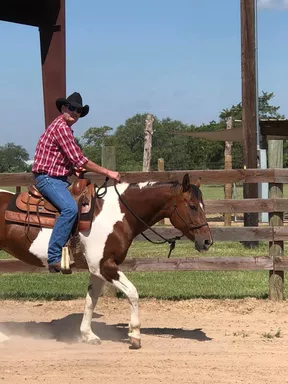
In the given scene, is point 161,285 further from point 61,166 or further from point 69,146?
point 69,146

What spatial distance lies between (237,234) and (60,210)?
121 inches

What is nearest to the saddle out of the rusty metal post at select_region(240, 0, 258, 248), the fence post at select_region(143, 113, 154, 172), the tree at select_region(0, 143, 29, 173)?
the rusty metal post at select_region(240, 0, 258, 248)

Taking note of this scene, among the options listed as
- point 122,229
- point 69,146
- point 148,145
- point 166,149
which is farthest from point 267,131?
point 166,149

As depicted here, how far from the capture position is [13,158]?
49.8 m

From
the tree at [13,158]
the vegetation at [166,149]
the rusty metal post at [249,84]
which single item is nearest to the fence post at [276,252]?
the rusty metal post at [249,84]

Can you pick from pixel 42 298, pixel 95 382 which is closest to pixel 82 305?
pixel 42 298

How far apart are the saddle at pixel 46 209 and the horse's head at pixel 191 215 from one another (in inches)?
36.3

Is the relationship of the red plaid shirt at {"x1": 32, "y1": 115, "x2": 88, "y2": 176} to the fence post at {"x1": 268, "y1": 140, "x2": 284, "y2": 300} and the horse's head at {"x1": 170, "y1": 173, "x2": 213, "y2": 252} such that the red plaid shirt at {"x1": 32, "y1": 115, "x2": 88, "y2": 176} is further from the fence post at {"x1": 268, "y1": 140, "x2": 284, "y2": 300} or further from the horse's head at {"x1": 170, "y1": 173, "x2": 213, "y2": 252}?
the fence post at {"x1": 268, "y1": 140, "x2": 284, "y2": 300}

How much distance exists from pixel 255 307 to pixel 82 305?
7.78 feet

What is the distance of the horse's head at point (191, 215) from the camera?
5.91 metres

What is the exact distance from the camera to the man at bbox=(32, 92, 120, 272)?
5969mm

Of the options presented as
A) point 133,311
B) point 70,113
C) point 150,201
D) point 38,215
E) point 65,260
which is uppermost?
point 70,113

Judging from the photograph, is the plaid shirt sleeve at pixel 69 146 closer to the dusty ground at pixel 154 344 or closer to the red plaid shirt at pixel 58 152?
the red plaid shirt at pixel 58 152

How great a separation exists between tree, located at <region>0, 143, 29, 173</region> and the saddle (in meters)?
34.3
